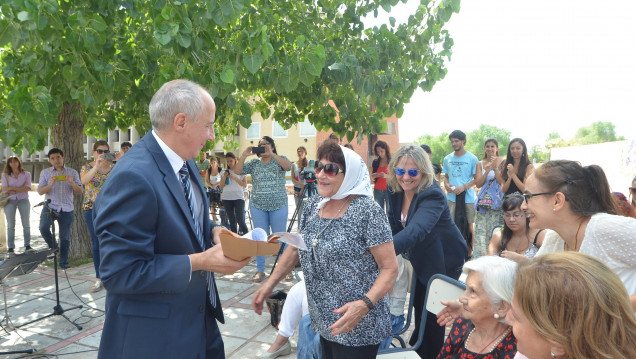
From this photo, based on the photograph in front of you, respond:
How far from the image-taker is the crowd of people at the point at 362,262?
1194 mm

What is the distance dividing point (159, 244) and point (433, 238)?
193 cm

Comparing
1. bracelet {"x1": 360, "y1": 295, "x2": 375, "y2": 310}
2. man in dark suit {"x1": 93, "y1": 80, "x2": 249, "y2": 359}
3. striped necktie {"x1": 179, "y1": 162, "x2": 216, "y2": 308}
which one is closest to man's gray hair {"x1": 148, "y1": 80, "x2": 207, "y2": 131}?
man in dark suit {"x1": 93, "y1": 80, "x2": 249, "y2": 359}

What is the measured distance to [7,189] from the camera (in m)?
7.78

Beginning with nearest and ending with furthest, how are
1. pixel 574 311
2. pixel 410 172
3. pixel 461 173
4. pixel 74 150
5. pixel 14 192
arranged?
pixel 574 311
pixel 410 172
pixel 461 173
pixel 74 150
pixel 14 192

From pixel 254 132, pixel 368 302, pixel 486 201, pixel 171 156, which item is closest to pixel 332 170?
pixel 368 302

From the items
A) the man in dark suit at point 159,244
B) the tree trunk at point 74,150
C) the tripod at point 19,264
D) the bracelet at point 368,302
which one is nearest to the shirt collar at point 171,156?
the man in dark suit at point 159,244

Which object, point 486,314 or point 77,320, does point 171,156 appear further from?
point 77,320

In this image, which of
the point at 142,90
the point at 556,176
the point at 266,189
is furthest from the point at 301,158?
the point at 556,176

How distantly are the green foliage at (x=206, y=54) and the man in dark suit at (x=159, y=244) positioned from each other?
82.1 inches

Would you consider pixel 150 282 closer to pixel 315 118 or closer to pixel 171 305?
pixel 171 305

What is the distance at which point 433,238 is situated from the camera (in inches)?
112

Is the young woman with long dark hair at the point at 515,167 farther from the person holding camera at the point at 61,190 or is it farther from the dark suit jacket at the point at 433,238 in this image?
the person holding camera at the point at 61,190

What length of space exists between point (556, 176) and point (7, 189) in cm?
923

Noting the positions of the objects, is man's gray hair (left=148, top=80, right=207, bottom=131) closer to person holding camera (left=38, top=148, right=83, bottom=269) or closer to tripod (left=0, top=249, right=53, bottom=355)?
tripod (left=0, top=249, right=53, bottom=355)
